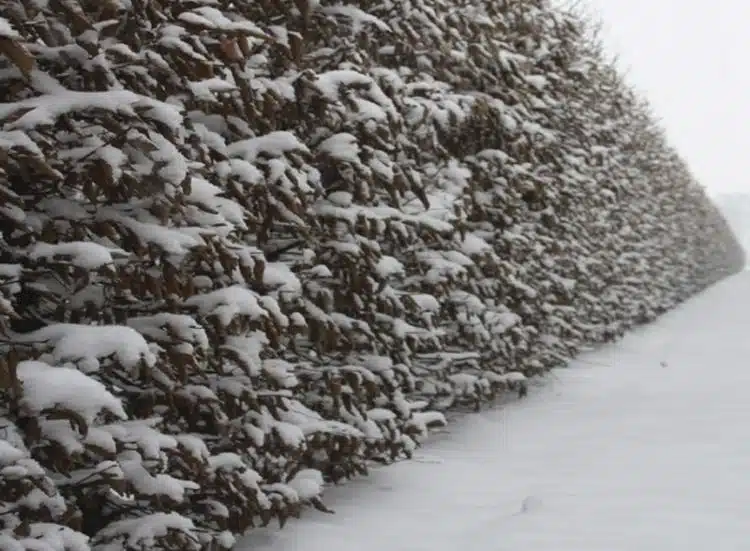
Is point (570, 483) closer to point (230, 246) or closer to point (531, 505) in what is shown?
point (531, 505)

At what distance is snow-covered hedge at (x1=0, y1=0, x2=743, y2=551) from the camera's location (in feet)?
8.11

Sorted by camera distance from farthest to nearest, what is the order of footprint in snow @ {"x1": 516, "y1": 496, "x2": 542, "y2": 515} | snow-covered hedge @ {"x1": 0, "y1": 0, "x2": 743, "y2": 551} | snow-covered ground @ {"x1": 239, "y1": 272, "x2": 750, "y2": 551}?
footprint in snow @ {"x1": 516, "y1": 496, "x2": 542, "y2": 515} → snow-covered ground @ {"x1": 239, "y1": 272, "x2": 750, "y2": 551} → snow-covered hedge @ {"x1": 0, "y1": 0, "x2": 743, "y2": 551}

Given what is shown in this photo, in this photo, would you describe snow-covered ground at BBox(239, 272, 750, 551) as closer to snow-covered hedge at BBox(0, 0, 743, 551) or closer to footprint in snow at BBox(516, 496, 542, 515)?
footprint in snow at BBox(516, 496, 542, 515)

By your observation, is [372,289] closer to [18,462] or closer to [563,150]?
[18,462]

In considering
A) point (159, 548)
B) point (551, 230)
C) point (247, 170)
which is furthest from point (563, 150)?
point (159, 548)

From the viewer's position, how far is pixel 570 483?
4750mm

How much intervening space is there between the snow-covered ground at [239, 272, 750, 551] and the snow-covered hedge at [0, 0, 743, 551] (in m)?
0.23

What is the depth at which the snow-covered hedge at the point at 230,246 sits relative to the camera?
2.47 m

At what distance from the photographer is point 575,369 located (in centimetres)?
967

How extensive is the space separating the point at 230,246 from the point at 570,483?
251cm

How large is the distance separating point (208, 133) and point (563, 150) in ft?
18.5

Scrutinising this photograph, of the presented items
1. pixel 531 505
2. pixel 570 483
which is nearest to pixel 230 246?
pixel 531 505

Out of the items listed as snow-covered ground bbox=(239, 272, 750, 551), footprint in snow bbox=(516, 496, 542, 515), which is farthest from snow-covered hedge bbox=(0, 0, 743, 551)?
footprint in snow bbox=(516, 496, 542, 515)

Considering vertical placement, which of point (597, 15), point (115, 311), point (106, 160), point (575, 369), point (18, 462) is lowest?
point (575, 369)
